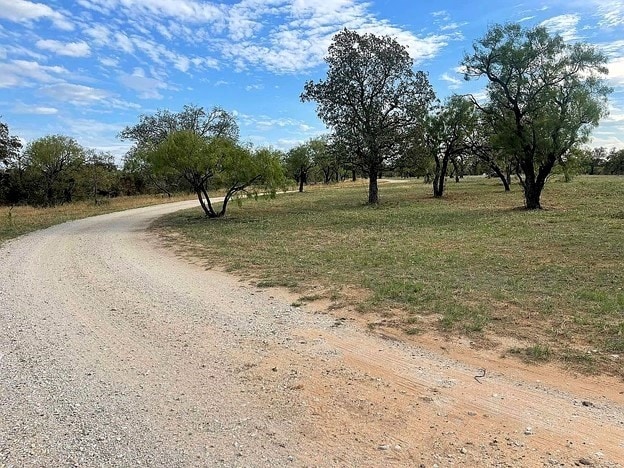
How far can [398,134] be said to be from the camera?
28.6 metres

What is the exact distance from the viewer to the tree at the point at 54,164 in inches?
1634

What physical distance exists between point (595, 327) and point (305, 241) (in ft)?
30.9

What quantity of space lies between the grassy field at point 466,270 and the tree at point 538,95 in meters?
3.89

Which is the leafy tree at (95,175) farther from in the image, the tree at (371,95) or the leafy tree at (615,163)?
the leafy tree at (615,163)

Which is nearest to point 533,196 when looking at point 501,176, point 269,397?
point 501,176

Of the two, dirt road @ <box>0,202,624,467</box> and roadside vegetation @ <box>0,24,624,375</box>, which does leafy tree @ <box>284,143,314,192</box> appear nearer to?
roadside vegetation @ <box>0,24,624,375</box>

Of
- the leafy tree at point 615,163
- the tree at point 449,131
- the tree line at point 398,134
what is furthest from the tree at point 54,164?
the leafy tree at point 615,163

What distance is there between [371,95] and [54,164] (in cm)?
3077

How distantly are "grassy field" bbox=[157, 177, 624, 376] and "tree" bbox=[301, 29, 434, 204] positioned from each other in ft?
33.1

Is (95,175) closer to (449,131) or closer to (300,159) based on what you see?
(300,159)

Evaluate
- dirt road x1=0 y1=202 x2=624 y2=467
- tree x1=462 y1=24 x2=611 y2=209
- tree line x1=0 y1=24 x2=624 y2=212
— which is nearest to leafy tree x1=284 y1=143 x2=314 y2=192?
tree line x1=0 y1=24 x2=624 y2=212

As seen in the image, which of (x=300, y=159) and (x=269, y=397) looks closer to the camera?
(x=269, y=397)

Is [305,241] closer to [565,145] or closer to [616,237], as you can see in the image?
[616,237]

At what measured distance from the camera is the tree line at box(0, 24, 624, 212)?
69.5 ft
